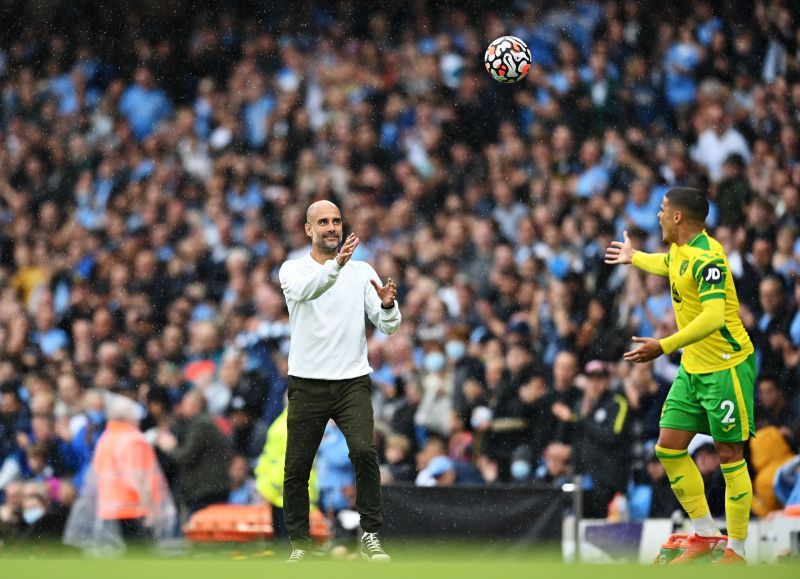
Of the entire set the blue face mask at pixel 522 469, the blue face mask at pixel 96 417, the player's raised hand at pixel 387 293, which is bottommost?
the blue face mask at pixel 522 469

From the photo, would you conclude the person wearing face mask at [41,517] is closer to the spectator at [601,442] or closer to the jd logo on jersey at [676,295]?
the spectator at [601,442]

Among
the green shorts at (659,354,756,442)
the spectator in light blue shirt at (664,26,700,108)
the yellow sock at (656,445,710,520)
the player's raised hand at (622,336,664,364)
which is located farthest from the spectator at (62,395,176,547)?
the spectator in light blue shirt at (664,26,700,108)

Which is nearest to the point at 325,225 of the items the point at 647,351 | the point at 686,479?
the point at 647,351

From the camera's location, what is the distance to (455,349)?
1159 centimetres

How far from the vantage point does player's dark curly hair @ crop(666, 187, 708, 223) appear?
7180 mm

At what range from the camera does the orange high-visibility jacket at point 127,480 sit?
11289mm

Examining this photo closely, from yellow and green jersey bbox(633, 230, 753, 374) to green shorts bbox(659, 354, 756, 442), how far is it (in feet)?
0.18

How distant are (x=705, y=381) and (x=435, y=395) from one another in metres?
4.49

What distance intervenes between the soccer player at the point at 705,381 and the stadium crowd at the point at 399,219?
9.03 ft

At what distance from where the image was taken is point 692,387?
23.5ft

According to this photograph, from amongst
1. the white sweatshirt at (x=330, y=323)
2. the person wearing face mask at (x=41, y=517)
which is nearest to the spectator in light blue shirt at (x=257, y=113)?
the person wearing face mask at (x=41, y=517)

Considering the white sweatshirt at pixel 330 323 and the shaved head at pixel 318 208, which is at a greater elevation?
the shaved head at pixel 318 208

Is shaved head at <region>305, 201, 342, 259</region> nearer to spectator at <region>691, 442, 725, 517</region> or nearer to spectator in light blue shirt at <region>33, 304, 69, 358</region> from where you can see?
spectator at <region>691, 442, 725, 517</region>

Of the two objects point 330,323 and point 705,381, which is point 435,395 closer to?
point 330,323
